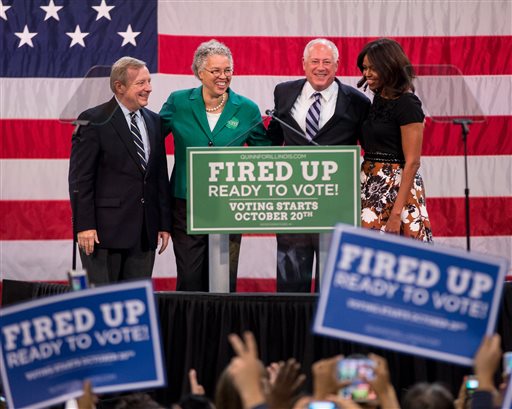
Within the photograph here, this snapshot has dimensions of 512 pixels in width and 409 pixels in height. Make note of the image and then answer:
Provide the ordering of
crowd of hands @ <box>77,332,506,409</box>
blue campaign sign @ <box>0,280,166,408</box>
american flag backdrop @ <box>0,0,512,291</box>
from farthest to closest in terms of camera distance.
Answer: american flag backdrop @ <box>0,0,512,291</box> → blue campaign sign @ <box>0,280,166,408</box> → crowd of hands @ <box>77,332,506,409</box>

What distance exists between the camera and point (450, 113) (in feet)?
18.6

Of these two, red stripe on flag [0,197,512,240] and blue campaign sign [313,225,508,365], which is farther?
red stripe on flag [0,197,512,240]

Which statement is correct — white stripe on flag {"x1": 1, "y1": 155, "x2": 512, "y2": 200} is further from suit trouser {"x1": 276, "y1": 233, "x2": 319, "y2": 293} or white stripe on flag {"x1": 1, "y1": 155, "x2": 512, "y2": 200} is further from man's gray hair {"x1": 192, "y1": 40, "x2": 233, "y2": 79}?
suit trouser {"x1": 276, "y1": 233, "x2": 319, "y2": 293}

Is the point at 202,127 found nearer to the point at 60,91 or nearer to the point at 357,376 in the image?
the point at 60,91

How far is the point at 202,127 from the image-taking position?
18.2 feet

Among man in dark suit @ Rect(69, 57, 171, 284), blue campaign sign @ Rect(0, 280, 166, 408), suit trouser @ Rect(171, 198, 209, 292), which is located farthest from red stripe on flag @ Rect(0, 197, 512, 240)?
blue campaign sign @ Rect(0, 280, 166, 408)

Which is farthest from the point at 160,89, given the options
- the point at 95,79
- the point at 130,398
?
the point at 130,398

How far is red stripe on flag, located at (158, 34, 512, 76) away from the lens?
739cm

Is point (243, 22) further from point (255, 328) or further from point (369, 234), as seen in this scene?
point (369, 234)

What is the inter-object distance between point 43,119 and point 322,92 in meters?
2.43

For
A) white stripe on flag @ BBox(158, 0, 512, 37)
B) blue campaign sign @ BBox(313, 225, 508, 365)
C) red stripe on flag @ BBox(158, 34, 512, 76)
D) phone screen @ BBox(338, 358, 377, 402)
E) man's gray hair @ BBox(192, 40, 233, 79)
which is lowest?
phone screen @ BBox(338, 358, 377, 402)

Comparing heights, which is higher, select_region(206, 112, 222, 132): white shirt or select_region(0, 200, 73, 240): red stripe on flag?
select_region(206, 112, 222, 132): white shirt

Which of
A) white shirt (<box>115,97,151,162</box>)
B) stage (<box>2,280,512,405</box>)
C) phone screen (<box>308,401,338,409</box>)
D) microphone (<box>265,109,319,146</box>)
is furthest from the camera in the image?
white shirt (<box>115,97,151,162</box>)

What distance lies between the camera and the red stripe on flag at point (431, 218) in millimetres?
7344
